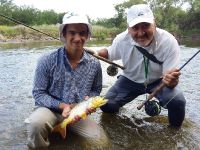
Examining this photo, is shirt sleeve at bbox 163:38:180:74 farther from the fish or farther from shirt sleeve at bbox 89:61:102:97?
the fish

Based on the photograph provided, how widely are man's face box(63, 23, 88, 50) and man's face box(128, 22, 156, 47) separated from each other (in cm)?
88

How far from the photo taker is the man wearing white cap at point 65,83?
4301mm

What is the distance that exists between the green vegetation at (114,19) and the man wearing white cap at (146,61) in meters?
34.8

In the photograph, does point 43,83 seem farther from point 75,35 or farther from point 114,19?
point 114,19

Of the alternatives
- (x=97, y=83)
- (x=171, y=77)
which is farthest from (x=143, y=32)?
(x=97, y=83)

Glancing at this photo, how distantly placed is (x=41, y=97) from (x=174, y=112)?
77.3 inches

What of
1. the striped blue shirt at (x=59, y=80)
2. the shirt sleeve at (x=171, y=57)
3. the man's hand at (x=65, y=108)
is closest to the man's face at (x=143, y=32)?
the shirt sleeve at (x=171, y=57)

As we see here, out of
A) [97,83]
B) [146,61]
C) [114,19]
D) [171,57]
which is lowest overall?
[114,19]

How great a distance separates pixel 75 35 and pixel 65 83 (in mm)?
667

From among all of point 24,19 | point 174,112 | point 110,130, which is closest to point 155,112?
point 174,112

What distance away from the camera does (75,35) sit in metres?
4.30

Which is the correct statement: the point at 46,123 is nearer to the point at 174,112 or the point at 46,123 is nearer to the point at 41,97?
the point at 41,97

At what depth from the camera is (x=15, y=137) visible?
5.01 m

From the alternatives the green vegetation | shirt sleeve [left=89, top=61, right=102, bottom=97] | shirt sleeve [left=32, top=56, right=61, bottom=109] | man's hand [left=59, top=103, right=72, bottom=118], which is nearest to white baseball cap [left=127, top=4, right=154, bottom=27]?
shirt sleeve [left=89, top=61, right=102, bottom=97]
